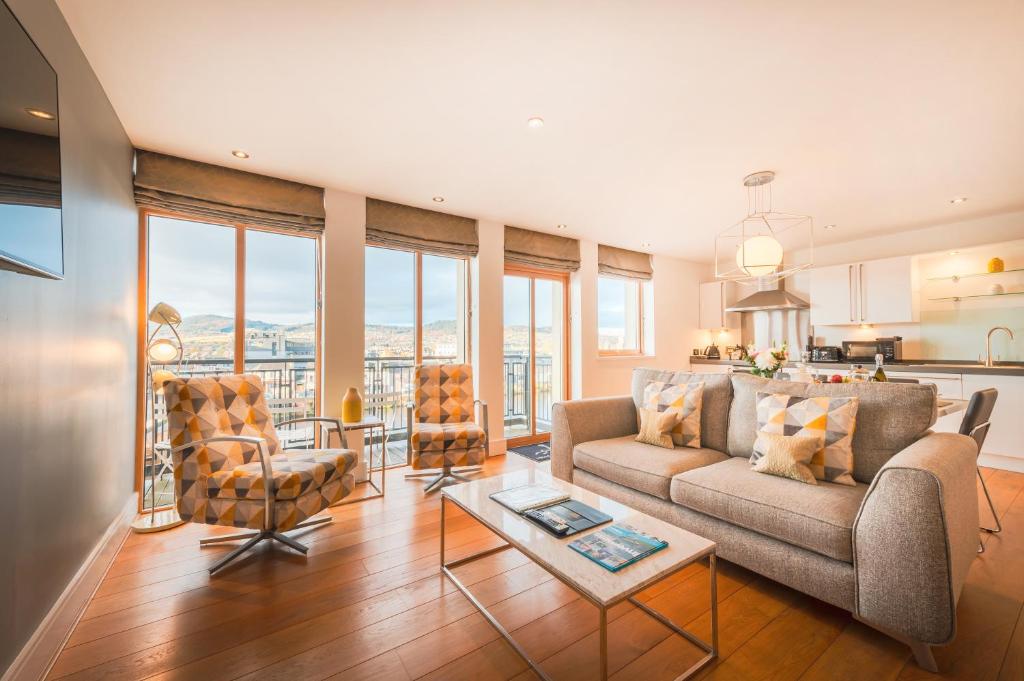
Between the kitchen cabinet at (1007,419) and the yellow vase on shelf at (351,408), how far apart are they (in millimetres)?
5262

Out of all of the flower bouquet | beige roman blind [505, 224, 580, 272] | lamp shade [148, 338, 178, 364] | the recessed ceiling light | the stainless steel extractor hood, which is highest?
beige roman blind [505, 224, 580, 272]

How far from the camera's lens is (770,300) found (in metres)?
5.47

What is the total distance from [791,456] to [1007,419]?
136 inches

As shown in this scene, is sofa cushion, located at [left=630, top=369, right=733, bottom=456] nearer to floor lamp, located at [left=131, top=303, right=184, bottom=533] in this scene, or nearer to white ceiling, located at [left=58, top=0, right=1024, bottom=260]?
white ceiling, located at [left=58, top=0, right=1024, bottom=260]

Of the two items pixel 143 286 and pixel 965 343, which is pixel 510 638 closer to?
pixel 143 286

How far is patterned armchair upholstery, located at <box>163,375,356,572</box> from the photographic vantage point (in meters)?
2.07

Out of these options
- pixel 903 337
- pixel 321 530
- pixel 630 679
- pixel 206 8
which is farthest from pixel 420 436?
pixel 903 337

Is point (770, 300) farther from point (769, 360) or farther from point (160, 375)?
point (160, 375)

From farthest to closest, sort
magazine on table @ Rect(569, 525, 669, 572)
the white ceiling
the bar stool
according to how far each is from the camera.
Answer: the bar stool → the white ceiling → magazine on table @ Rect(569, 525, 669, 572)

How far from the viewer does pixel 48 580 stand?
1.61 m

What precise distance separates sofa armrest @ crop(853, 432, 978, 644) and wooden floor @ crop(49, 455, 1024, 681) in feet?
0.61

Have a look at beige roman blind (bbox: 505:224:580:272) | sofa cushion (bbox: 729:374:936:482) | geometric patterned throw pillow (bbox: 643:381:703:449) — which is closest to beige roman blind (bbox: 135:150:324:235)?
beige roman blind (bbox: 505:224:580:272)

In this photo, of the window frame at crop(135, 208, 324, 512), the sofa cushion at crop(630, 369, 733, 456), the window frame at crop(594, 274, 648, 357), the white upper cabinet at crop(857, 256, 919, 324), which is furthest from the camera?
the window frame at crop(594, 274, 648, 357)

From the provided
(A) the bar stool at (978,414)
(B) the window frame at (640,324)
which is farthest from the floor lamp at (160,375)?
(B) the window frame at (640,324)
